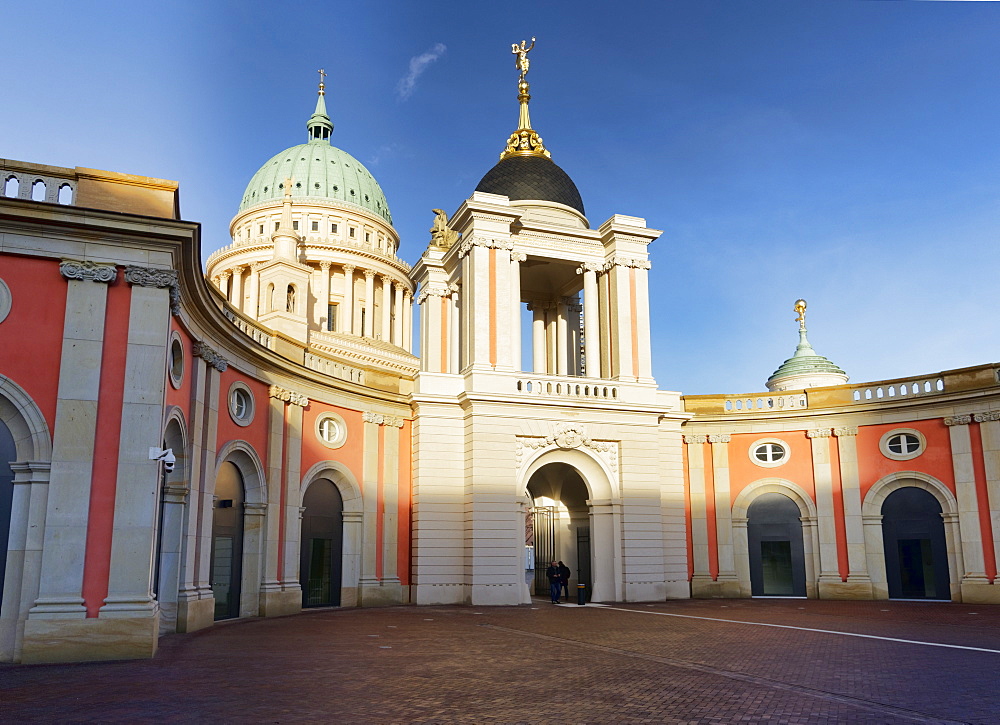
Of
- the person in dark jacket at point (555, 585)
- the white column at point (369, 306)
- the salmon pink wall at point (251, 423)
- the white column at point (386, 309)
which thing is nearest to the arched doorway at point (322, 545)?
the salmon pink wall at point (251, 423)

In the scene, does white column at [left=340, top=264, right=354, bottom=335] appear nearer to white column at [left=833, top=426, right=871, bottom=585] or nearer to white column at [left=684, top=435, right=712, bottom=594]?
white column at [left=684, top=435, right=712, bottom=594]

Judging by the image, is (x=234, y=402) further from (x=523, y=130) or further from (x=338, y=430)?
(x=523, y=130)

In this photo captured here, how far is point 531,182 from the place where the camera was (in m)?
35.6

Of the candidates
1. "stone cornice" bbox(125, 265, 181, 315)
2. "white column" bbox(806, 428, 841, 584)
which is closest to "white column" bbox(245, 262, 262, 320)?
"white column" bbox(806, 428, 841, 584)

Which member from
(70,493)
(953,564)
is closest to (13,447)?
(70,493)

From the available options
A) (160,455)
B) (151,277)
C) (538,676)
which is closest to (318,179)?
(151,277)

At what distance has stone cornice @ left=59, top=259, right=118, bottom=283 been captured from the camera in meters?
16.1

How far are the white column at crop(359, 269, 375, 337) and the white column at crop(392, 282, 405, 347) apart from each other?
225cm

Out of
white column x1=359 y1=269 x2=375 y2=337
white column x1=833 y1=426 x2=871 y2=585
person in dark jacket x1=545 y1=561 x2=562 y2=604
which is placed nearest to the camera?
person in dark jacket x1=545 y1=561 x2=562 y2=604

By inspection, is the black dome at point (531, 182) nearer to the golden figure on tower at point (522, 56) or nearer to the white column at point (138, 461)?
the golden figure on tower at point (522, 56)

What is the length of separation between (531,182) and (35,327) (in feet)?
75.4

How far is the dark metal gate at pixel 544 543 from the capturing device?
1379 inches

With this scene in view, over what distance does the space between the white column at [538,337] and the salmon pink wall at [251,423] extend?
1403cm

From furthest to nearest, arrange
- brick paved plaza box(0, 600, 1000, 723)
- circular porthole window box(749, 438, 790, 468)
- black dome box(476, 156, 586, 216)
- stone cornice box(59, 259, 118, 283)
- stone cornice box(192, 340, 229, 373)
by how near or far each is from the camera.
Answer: black dome box(476, 156, 586, 216) → circular porthole window box(749, 438, 790, 468) → stone cornice box(192, 340, 229, 373) → stone cornice box(59, 259, 118, 283) → brick paved plaza box(0, 600, 1000, 723)
